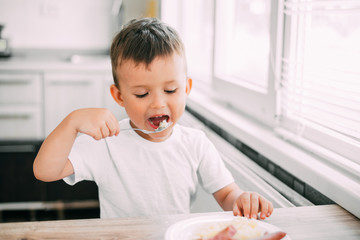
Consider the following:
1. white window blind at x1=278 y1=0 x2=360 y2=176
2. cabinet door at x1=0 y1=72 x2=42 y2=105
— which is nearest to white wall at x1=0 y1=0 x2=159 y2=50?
cabinet door at x1=0 y1=72 x2=42 y2=105

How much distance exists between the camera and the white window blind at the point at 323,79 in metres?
1.04

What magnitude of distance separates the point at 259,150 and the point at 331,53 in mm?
341

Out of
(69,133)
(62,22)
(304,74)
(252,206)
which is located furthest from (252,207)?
(62,22)

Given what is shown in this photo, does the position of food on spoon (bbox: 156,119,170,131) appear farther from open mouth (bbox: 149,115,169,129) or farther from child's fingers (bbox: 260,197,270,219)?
child's fingers (bbox: 260,197,270,219)

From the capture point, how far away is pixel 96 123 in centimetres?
91

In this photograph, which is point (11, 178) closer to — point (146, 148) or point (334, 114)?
point (146, 148)

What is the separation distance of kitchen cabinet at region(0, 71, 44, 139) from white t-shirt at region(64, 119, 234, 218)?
2.07m

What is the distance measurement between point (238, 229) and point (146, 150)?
447mm

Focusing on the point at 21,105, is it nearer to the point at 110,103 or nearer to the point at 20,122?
the point at 20,122

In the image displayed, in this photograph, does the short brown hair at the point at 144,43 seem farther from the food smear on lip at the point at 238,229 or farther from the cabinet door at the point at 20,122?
the cabinet door at the point at 20,122

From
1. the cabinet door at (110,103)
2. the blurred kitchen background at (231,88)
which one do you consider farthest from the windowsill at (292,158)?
the cabinet door at (110,103)

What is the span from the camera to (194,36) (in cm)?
277

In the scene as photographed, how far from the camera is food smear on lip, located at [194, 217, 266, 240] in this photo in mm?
713

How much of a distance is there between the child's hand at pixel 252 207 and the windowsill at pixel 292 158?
17 centimetres
